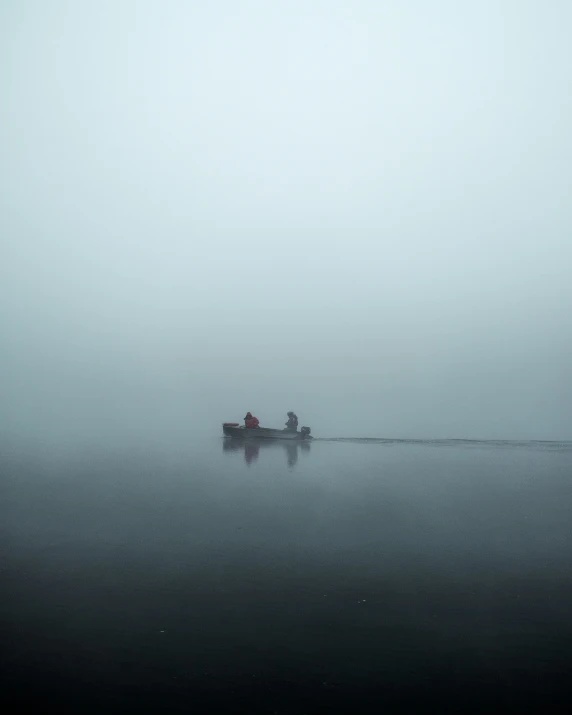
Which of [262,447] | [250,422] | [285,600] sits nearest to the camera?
[285,600]

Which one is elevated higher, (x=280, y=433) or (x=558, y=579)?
(x=280, y=433)

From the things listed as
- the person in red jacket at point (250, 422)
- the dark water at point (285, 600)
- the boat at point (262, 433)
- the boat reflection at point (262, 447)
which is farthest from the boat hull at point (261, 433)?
the dark water at point (285, 600)

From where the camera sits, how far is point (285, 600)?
16.0m

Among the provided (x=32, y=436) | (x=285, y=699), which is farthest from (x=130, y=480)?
(x=32, y=436)

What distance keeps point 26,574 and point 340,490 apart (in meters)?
→ 20.3

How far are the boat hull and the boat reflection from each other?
865 mm

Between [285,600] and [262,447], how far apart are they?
4184cm

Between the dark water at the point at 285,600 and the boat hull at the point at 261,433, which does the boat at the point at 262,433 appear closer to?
the boat hull at the point at 261,433

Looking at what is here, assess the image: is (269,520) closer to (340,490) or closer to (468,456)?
(340,490)

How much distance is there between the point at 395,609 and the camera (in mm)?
15508

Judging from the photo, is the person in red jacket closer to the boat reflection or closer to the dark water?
the boat reflection

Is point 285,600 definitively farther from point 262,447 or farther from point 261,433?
point 261,433

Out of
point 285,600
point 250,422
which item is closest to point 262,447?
point 250,422

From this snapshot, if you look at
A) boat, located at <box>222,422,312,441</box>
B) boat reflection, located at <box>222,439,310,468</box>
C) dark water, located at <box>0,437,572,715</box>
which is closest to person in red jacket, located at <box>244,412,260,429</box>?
boat, located at <box>222,422,312,441</box>
